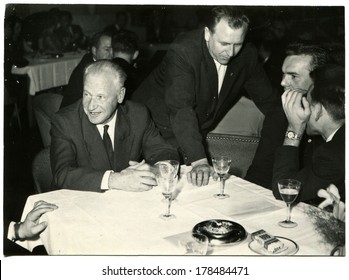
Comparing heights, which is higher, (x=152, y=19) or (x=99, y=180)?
(x=152, y=19)

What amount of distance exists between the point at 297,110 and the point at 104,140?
3.10 feet

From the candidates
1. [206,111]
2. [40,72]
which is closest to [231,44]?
[206,111]

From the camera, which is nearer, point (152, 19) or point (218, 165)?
point (218, 165)

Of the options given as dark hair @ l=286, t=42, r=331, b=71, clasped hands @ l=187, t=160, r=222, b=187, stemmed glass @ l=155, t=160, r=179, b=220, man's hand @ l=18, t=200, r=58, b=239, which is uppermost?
dark hair @ l=286, t=42, r=331, b=71

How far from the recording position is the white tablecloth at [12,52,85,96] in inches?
226

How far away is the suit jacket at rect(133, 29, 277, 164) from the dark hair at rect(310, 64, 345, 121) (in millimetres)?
702

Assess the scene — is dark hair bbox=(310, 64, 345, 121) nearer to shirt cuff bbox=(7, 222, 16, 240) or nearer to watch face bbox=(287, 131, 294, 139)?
watch face bbox=(287, 131, 294, 139)

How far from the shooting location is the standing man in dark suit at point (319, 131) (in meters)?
1.80

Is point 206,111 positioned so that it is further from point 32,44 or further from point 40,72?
point 32,44

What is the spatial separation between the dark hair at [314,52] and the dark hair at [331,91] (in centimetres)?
40

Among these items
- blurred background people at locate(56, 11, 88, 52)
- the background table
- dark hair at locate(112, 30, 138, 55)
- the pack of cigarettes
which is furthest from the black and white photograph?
blurred background people at locate(56, 11, 88, 52)

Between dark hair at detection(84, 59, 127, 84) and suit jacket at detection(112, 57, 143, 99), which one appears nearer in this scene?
dark hair at detection(84, 59, 127, 84)

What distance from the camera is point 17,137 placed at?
5.24 metres
